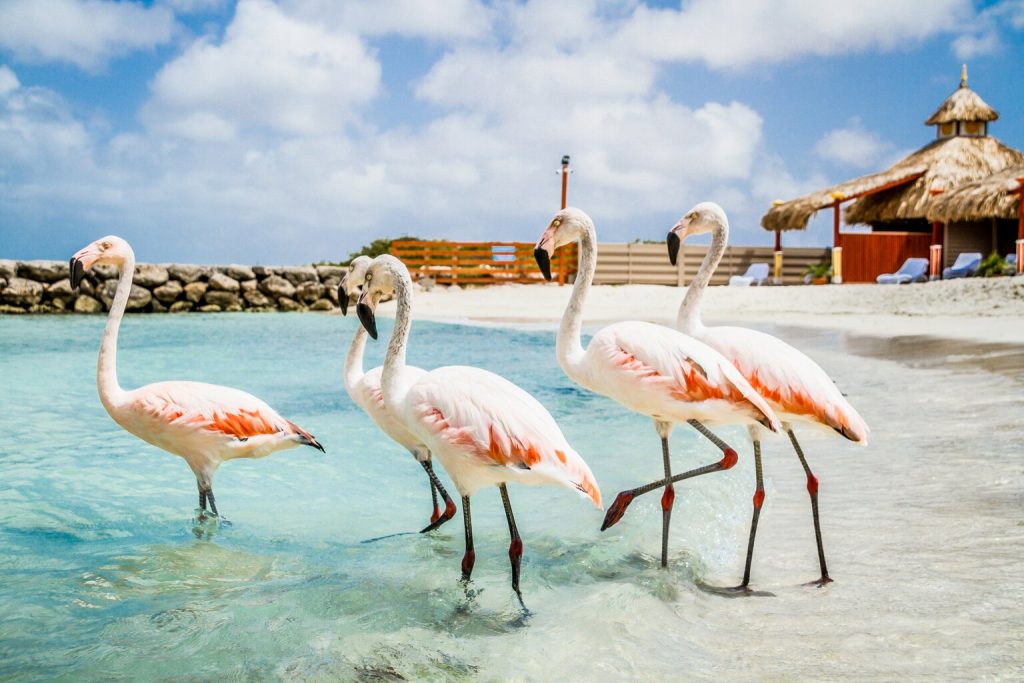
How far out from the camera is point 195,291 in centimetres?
2453

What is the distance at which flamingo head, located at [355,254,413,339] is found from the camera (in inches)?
157

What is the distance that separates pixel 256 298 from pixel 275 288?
0.64m

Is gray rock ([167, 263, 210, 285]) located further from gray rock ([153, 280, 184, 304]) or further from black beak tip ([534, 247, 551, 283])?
black beak tip ([534, 247, 551, 283])

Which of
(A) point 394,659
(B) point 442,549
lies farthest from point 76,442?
(A) point 394,659

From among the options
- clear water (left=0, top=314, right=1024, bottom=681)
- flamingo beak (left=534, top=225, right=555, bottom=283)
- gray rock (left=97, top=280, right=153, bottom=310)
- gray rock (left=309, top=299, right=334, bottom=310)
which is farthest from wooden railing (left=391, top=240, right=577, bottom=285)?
flamingo beak (left=534, top=225, right=555, bottom=283)

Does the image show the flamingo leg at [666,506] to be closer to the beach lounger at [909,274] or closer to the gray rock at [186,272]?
the beach lounger at [909,274]

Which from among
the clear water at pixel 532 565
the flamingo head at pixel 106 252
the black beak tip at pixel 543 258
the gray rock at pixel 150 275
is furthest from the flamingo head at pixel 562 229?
the gray rock at pixel 150 275

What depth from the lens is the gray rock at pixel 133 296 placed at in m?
23.0

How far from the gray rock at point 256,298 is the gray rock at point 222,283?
0.35 m

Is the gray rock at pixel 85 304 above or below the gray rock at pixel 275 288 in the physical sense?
below

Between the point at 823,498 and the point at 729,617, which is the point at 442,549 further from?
the point at 823,498

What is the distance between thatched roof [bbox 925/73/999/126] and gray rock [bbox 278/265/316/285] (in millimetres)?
20878

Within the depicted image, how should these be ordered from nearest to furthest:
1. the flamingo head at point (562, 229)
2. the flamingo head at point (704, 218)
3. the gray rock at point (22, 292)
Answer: the flamingo head at point (562, 229) < the flamingo head at point (704, 218) < the gray rock at point (22, 292)

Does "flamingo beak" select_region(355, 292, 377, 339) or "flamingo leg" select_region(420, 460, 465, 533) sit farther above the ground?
"flamingo beak" select_region(355, 292, 377, 339)
